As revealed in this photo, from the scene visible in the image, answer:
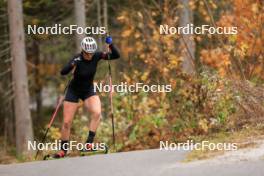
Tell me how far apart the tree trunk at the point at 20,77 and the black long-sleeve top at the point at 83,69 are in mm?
7928

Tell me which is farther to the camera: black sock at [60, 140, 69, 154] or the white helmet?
black sock at [60, 140, 69, 154]

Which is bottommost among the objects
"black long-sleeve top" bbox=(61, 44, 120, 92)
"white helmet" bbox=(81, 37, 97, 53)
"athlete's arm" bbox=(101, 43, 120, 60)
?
"black long-sleeve top" bbox=(61, 44, 120, 92)

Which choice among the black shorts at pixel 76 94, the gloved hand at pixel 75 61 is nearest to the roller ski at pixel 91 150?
the black shorts at pixel 76 94

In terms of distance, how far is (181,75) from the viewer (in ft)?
50.1

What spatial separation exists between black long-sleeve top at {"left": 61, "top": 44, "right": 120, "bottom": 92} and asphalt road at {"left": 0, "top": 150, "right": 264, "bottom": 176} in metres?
1.62

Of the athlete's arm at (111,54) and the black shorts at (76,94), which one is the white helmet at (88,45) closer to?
the athlete's arm at (111,54)

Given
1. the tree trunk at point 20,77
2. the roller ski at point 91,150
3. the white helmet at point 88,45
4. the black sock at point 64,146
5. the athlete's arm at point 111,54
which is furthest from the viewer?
the tree trunk at point 20,77

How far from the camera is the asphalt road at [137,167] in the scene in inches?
378

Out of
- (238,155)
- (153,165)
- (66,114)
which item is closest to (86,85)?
(66,114)

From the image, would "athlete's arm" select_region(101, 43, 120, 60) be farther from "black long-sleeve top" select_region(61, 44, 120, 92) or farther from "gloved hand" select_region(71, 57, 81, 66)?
"gloved hand" select_region(71, 57, 81, 66)

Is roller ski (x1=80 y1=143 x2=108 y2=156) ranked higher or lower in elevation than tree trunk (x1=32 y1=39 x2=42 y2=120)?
lower

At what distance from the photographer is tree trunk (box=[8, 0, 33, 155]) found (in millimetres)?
20547
